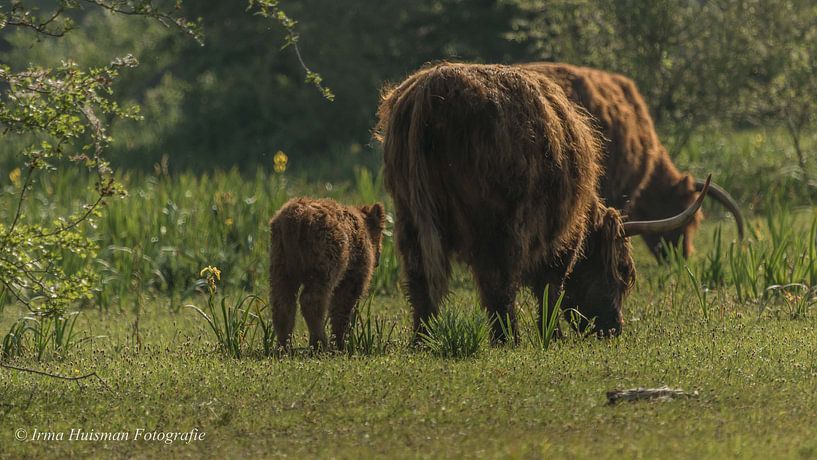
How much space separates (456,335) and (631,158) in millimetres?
4328

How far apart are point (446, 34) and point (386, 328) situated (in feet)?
42.8

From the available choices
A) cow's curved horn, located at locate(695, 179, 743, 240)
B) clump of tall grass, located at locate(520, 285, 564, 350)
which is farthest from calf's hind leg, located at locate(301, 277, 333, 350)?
cow's curved horn, located at locate(695, 179, 743, 240)

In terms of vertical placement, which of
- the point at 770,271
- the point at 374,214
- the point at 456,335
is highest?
the point at 374,214

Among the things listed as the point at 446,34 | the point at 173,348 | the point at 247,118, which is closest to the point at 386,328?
the point at 173,348

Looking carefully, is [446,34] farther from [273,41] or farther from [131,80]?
[131,80]

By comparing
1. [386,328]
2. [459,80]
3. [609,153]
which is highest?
[459,80]

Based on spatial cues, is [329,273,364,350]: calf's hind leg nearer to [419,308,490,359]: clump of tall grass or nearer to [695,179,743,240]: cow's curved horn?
[419,308,490,359]: clump of tall grass

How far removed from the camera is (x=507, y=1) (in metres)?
19.5

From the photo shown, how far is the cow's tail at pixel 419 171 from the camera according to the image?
6.94 meters

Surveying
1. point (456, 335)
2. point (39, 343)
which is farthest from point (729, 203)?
point (39, 343)

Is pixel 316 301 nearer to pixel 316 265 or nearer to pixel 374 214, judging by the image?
pixel 316 265

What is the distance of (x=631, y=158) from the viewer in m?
10.7

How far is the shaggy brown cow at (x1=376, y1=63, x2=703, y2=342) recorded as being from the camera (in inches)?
273

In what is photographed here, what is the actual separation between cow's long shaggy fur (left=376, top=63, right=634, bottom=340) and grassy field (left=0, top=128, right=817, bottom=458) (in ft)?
1.24
